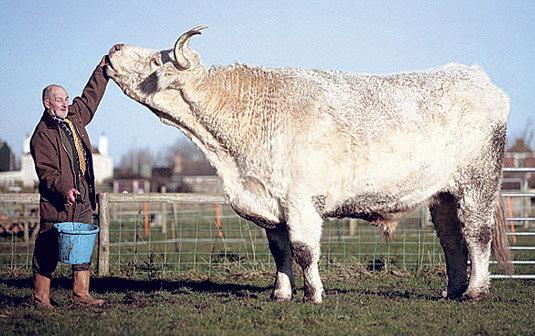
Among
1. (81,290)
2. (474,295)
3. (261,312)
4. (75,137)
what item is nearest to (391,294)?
(474,295)

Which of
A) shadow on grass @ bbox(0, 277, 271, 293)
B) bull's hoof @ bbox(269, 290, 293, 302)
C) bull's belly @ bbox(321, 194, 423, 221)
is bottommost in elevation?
shadow on grass @ bbox(0, 277, 271, 293)

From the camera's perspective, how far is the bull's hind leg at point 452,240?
9008mm

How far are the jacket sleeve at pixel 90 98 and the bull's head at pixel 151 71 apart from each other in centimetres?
22

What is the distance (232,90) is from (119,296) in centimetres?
296

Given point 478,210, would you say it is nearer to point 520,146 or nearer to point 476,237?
point 476,237

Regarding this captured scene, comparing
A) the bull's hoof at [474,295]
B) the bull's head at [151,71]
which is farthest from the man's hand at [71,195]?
the bull's hoof at [474,295]

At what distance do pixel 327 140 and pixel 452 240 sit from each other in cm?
250

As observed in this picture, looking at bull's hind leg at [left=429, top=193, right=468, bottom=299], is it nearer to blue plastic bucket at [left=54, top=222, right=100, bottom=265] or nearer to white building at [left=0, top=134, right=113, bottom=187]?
blue plastic bucket at [left=54, top=222, right=100, bottom=265]

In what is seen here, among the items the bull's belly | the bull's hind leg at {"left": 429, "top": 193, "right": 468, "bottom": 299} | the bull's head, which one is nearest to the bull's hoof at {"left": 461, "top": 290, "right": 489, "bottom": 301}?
the bull's hind leg at {"left": 429, "top": 193, "right": 468, "bottom": 299}

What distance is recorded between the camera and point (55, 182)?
25.1 feet

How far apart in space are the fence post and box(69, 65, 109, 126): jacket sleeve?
3748mm

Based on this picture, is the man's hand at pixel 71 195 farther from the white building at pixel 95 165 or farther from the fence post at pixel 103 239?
the white building at pixel 95 165

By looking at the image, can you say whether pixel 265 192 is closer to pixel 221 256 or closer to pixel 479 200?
pixel 479 200

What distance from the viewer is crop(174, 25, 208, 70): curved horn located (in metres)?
7.59
